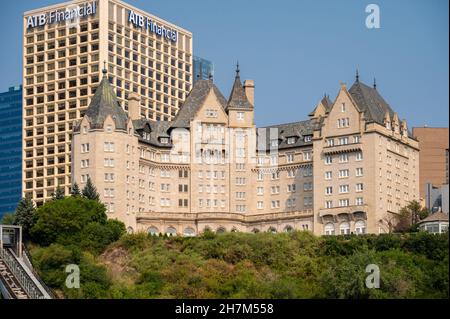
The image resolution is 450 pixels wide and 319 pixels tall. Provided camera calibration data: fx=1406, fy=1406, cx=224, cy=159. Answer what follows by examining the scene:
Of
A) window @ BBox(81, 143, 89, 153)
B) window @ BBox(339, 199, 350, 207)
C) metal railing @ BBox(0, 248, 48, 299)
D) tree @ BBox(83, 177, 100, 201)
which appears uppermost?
window @ BBox(81, 143, 89, 153)

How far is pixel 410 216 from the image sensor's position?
601 feet

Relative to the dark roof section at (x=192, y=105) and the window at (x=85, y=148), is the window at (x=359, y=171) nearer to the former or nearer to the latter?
the dark roof section at (x=192, y=105)

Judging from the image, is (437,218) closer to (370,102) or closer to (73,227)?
(370,102)

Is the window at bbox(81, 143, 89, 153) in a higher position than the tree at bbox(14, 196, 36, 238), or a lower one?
higher

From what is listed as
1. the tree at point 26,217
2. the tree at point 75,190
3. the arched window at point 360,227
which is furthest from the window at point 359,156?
the tree at point 26,217

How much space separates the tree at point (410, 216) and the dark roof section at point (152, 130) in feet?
112

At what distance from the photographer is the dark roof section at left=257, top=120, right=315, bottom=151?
7648 inches

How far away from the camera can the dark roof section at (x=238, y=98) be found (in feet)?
641

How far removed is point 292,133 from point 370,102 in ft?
43.1

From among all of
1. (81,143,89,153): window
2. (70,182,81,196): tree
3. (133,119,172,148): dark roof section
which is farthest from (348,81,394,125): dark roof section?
(70,182,81,196): tree

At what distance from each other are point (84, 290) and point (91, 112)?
46746 mm

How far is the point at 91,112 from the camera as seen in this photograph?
7441 inches

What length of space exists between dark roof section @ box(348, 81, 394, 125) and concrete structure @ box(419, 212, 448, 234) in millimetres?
15820

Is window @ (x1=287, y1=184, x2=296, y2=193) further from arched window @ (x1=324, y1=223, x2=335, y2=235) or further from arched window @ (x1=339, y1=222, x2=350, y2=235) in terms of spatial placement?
arched window @ (x1=339, y1=222, x2=350, y2=235)
